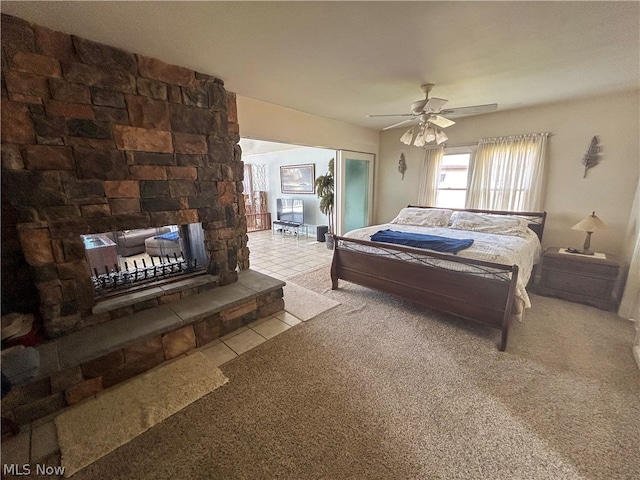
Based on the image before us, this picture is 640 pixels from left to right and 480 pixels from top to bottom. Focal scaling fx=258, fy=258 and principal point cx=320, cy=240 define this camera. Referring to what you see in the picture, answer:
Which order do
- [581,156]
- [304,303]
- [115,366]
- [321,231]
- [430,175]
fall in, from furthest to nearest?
[321,231] → [430,175] → [581,156] → [304,303] → [115,366]

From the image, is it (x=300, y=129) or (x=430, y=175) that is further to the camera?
(x=430, y=175)

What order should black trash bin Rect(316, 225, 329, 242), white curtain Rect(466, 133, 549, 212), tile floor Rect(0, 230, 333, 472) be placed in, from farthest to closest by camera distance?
black trash bin Rect(316, 225, 329, 242), white curtain Rect(466, 133, 549, 212), tile floor Rect(0, 230, 333, 472)

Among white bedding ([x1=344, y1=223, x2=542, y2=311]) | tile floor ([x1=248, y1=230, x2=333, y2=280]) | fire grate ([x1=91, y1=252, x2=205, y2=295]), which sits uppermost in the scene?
white bedding ([x1=344, y1=223, x2=542, y2=311])

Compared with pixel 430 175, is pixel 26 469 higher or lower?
lower

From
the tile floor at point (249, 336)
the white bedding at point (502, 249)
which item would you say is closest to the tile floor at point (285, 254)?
the tile floor at point (249, 336)

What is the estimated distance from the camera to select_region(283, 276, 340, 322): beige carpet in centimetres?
292

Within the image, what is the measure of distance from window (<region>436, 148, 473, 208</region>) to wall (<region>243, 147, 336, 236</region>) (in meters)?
2.43

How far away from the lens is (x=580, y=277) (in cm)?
305

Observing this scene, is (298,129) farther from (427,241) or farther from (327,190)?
(427,241)

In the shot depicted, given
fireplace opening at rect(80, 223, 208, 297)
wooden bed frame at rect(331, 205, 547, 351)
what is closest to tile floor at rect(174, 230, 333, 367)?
fireplace opening at rect(80, 223, 208, 297)

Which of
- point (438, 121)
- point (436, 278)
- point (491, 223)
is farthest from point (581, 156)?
point (436, 278)

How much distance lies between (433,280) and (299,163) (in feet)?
17.4

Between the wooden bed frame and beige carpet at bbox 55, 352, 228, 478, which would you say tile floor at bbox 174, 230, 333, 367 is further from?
the wooden bed frame

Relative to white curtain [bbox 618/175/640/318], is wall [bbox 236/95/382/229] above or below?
above
